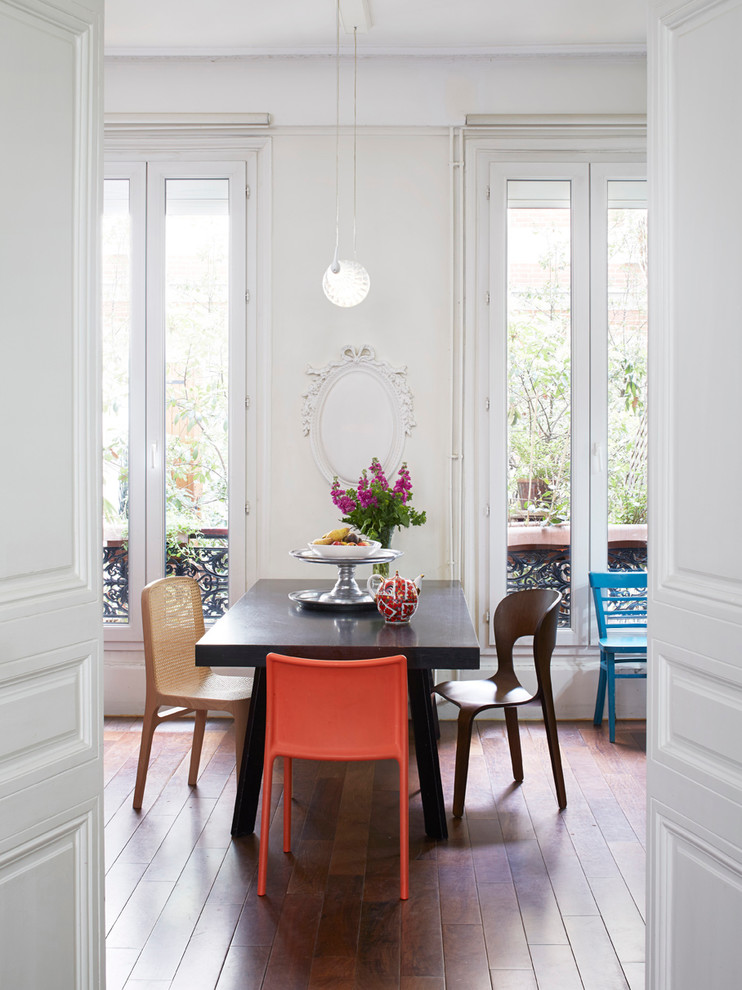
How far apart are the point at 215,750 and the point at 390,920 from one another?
164 centimetres

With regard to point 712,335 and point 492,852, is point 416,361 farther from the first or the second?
point 712,335

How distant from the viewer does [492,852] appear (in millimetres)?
2756

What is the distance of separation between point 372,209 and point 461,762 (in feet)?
9.13

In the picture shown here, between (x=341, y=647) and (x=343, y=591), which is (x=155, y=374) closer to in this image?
(x=343, y=591)

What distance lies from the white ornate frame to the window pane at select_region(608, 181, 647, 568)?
1108 mm

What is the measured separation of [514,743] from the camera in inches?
132

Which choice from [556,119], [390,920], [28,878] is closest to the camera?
[28,878]

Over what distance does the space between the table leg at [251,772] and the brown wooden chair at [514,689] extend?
2.44 feet

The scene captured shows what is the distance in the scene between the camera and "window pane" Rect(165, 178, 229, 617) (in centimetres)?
428

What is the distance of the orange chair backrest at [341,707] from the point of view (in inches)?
91.0

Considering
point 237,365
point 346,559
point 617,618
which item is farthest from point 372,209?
point 617,618

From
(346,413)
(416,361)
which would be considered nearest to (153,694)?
(346,413)

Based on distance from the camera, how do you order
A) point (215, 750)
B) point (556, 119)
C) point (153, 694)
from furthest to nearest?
point (556, 119), point (215, 750), point (153, 694)

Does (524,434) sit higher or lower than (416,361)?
lower
